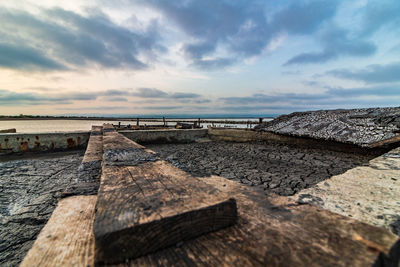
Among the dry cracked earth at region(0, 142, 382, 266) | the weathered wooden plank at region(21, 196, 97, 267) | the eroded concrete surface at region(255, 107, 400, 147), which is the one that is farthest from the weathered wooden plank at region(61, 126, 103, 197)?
the eroded concrete surface at region(255, 107, 400, 147)

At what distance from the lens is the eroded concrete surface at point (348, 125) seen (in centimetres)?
340

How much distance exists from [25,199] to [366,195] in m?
3.73

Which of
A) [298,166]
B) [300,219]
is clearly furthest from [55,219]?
[298,166]

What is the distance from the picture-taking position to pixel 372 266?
1.36 ft

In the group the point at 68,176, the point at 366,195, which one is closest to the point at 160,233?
the point at 366,195

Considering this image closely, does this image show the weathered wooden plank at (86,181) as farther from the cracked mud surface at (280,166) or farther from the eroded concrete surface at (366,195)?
the eroded concrete surface at (366,195)

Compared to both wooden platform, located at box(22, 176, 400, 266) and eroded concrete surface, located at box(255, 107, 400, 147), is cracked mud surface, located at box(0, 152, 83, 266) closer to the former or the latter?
wooden platform, located at box(22, 176, 400, 266)

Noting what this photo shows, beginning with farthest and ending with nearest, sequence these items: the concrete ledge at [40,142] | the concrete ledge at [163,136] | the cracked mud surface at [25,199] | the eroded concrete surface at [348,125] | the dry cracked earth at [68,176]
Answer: the concrete ledge at [163,136] < the concrete ledge at [40,142] < the eroded concrete surface at [348,125] < the dry cracked earth at [68,176] < the cracked mud surface at [25,199]

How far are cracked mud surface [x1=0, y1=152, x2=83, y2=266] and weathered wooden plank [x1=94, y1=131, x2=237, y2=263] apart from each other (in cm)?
122

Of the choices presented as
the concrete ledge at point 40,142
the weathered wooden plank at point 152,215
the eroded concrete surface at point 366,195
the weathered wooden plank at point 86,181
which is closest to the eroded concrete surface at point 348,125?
the eroded concrete surface at point 366,195

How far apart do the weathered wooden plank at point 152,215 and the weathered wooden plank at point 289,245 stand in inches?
1.4

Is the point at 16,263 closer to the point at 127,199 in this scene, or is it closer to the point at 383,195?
the point at 127,199

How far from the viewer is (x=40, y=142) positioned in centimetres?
465

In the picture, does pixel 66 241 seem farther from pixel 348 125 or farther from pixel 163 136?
pixel 163 136
